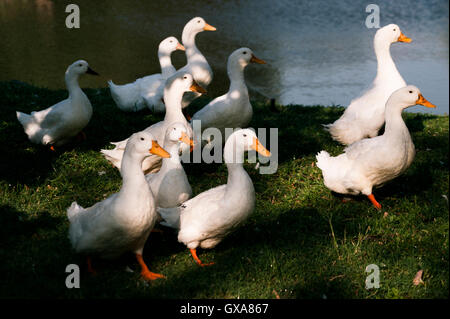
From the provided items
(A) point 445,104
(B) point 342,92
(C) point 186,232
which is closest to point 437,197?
(C) point 186,232

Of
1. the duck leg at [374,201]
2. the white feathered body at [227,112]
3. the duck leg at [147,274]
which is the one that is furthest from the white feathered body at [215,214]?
the white feathered body at [227,112]

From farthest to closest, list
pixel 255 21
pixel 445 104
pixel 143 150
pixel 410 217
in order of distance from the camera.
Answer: pixel 255 21
pixel 445 104
pixel 410 217
pixel 143 150

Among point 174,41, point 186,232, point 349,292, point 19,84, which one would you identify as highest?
point 174,41

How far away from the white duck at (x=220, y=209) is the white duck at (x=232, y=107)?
180 cm

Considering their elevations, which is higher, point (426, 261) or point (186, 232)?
point (186, 232)

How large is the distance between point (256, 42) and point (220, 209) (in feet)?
32.2

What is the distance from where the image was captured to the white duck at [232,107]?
583 cm

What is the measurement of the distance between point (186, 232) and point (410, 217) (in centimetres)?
218

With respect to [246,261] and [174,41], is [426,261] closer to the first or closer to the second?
[246,261]

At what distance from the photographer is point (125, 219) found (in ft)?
11.5

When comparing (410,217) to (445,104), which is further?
A: (445,104)

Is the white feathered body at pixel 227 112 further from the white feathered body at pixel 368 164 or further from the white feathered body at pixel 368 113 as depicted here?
the white feathered body at pixel 368 164

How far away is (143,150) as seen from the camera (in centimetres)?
370
